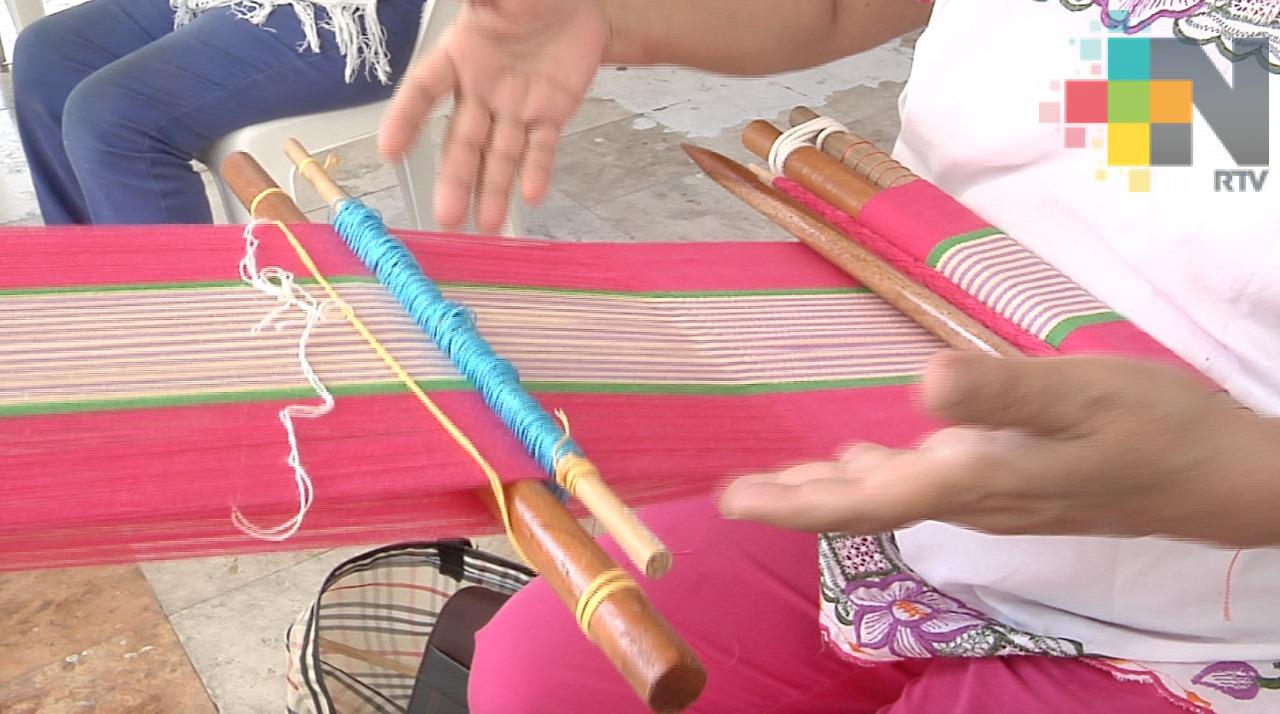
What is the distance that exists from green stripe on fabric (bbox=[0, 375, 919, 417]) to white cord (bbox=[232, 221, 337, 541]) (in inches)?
0.9

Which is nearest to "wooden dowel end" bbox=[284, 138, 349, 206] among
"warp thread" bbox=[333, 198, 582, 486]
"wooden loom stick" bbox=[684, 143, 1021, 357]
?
"warp thread" bbox=[333, 198, 582, 486]

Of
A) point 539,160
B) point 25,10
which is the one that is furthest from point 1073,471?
point 25,10

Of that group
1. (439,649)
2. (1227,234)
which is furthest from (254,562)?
(1227,234)

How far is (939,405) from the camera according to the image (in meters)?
0.57

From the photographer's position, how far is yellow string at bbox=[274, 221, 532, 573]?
873 millimetres

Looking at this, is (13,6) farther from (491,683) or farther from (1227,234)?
(1227,234)

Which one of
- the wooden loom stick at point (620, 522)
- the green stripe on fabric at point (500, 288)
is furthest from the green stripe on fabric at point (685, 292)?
the wooden loom stick at point (620, 522)

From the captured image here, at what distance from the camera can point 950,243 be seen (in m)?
1.08

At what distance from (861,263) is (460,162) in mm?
417

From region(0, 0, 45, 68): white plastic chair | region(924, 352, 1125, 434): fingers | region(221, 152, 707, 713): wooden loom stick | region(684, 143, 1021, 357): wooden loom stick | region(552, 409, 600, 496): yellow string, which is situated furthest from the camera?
region(0, 0, 45, 68): white plastic chair

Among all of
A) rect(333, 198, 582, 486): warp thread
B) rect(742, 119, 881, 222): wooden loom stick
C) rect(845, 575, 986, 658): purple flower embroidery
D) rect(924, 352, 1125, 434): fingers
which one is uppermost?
rect(924, 352, 1125, 434): fingers

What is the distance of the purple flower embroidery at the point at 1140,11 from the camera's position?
980mm

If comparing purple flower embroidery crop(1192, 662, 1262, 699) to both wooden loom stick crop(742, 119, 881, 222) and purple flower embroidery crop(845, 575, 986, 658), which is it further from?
wooden loom stick crop(742, 119, 881, 222)

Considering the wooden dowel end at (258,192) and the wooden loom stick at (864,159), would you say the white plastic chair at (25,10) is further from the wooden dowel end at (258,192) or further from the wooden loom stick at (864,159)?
the wooden loom stick at (864,159)
